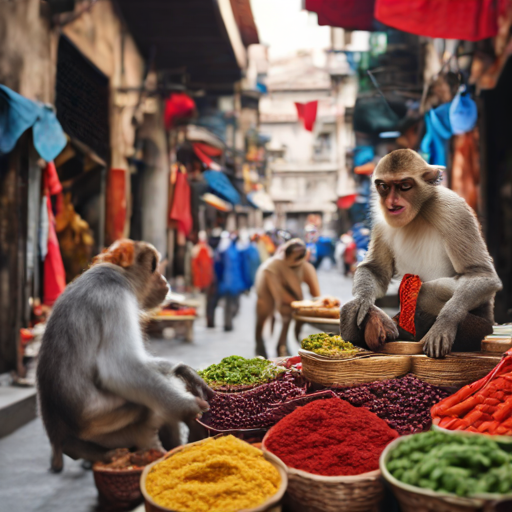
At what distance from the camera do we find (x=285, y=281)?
6152mm

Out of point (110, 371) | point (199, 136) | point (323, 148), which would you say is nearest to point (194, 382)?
point (110, 371)

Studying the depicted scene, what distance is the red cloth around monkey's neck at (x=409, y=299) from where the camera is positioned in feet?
8.31

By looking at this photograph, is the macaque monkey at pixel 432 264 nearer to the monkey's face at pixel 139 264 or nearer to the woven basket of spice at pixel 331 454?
the woven basket of spice at pixel 331 454

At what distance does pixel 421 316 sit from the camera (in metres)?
2.59

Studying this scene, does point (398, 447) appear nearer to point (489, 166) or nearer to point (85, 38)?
point (85, 38)

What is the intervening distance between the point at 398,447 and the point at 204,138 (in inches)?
490

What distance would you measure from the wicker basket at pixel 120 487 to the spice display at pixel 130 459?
0.10 feet

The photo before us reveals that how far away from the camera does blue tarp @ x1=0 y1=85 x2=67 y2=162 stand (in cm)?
397

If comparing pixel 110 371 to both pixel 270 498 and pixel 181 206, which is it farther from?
A: pixel 181 206

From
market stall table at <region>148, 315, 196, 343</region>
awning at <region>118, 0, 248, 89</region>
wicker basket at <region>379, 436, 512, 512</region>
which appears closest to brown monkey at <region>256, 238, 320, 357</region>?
market stall table at <region>148, 315, 196, 343</region>

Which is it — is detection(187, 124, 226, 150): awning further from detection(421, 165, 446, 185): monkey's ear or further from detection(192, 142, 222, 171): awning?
detection(421, 165, 446, 185): monkey's ear

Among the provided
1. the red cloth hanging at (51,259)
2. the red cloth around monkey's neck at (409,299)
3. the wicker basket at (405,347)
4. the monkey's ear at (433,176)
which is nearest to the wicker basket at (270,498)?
the wicker basket at (405,347)

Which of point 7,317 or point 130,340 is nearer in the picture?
point 130,340

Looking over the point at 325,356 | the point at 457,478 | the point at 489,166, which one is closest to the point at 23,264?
the point at 325,356
